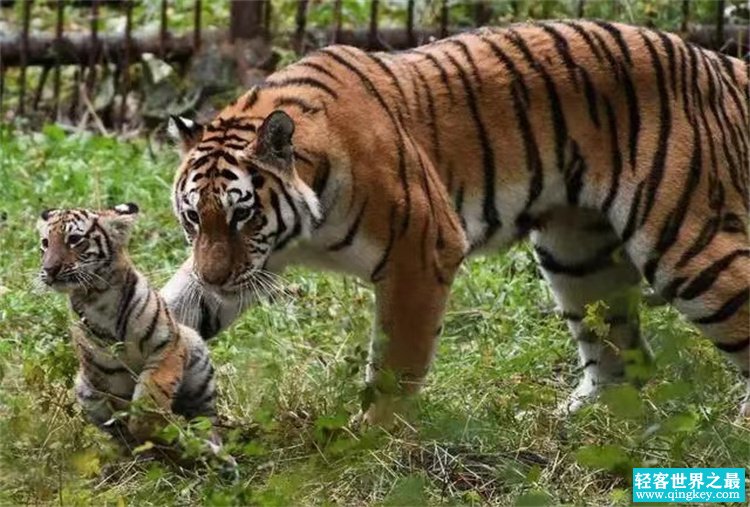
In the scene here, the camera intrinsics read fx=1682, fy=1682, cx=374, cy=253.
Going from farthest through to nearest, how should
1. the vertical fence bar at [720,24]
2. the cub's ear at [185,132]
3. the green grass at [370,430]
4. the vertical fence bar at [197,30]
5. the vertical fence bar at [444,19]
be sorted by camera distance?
the vertical fence bar at [197,30] → the vertical fence bar at [444,19] → the vertical fence bar at [720,24] → the cub's ear at [185,132] → the green grass at [370,430]

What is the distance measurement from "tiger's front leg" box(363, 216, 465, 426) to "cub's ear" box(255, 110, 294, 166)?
18.5 inches

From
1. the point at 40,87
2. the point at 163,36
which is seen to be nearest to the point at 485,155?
the point at 163,36

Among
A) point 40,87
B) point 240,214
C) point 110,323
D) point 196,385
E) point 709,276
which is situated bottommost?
point 40,87

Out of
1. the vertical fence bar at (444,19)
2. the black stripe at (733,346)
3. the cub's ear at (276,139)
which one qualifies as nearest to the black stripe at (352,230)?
the cub's ear at (276,139)

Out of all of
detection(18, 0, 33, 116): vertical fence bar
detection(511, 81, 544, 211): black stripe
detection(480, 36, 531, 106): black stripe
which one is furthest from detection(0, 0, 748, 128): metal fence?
detection(511, 81, 544, 211): black stripe

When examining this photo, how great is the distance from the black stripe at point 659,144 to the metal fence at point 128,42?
3.42 m

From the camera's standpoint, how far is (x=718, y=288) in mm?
5285

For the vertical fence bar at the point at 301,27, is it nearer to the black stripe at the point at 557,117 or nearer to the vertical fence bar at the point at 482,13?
the vertical fence bar at the point at 482,13

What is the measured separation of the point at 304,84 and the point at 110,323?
95cm

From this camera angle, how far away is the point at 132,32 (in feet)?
30.0

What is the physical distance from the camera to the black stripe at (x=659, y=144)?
210 inches

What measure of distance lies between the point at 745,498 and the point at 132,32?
551 cm

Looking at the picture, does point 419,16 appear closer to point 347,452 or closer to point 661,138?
point 661,138

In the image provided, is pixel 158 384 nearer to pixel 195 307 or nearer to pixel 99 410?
pixel 99 410
